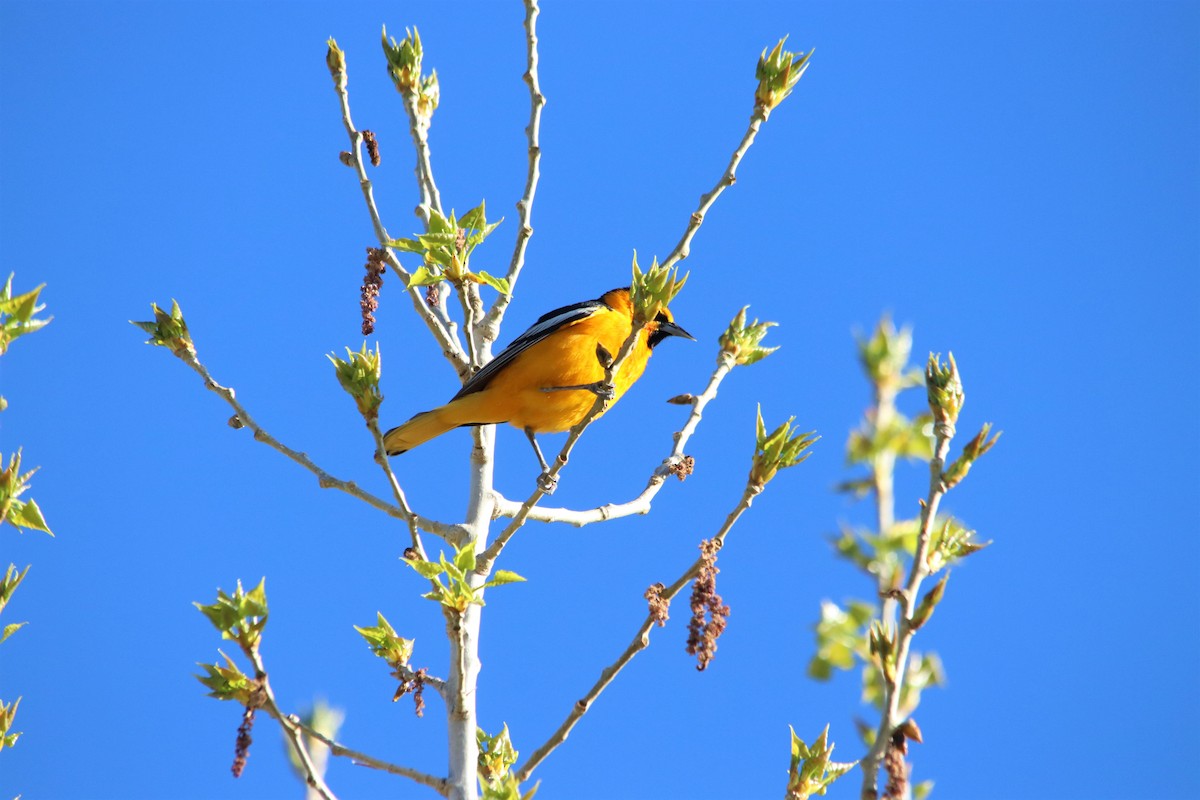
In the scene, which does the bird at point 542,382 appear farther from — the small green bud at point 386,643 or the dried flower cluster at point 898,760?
the dried flower cluster at point 898,760

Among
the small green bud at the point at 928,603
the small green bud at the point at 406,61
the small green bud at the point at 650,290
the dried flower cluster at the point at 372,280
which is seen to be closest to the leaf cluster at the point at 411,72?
the small green bud at the point at 406,61

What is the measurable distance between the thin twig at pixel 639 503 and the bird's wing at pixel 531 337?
73 centimetres

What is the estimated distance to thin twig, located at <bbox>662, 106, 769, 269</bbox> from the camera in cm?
445

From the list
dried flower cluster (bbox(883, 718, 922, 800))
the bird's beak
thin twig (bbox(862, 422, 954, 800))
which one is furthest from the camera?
the bird's beak

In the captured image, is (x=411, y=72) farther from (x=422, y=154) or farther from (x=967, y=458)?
(x=967, y=458)

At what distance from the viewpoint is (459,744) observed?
362 centimetres

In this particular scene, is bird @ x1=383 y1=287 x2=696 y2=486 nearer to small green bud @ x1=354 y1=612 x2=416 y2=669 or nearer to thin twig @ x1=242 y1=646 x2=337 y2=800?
small green bud @ x1=354 y1=612 x2=416 y2=669

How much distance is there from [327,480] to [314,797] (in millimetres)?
1130

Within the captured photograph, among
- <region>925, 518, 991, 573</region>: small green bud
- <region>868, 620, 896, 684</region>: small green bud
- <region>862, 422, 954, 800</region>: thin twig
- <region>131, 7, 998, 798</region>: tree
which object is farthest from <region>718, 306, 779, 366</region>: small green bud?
<region>868, 620, 896, 684</region>: small green bud

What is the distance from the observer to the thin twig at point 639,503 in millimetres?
4422

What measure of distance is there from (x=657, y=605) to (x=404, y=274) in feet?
6.95

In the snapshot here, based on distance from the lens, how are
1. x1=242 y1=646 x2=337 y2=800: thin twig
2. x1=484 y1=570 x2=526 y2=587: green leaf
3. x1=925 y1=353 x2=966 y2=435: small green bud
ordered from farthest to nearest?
1. x1=484 y1=570 x2=526 y2=587: green leaf
2. x1=242 y1=646 x2=337 y2=800: thin twig
3. x1=925 y1=353 x2=966 y2=435: small green bud

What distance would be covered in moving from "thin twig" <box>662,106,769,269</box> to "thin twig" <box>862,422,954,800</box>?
2.27 m

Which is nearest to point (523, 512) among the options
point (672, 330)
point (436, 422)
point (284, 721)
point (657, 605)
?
point (657, 605)
